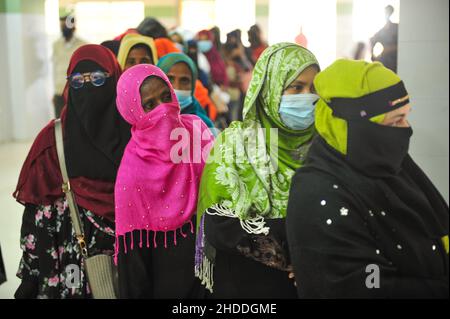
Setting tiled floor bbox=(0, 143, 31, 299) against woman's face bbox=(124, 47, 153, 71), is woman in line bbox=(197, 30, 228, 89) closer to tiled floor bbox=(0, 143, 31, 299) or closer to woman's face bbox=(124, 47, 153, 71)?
woman's face bbox=(124, 47, 153, 71)

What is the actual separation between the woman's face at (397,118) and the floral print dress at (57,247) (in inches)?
41.4

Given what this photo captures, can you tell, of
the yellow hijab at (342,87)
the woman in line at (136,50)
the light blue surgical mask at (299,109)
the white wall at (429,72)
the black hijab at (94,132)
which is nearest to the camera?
the yellow hijab at (342,87)

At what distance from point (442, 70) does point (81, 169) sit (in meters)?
1.31

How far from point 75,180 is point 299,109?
87 cm

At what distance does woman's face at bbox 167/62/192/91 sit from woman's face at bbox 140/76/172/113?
13 cm

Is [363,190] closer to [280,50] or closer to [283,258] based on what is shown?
[283,258]

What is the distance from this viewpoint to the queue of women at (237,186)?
1913 mm

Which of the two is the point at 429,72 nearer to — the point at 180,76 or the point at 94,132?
the point at 180,76

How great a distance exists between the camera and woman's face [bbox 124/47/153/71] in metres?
2.43

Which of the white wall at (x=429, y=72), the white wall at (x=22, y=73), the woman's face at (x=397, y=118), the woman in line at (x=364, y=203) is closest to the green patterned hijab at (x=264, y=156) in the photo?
the woman in line at (x=364, y=203)

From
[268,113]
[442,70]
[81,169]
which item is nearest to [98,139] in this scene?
[81,169]

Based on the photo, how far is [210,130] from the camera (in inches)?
92.7

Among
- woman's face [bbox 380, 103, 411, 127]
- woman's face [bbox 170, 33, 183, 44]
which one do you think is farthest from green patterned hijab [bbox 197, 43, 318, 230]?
woman's face [bbox 170, 33, 183, 44]

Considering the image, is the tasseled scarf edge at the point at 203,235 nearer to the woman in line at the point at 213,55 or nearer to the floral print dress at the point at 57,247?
the floral print dress at the point at 57,247
